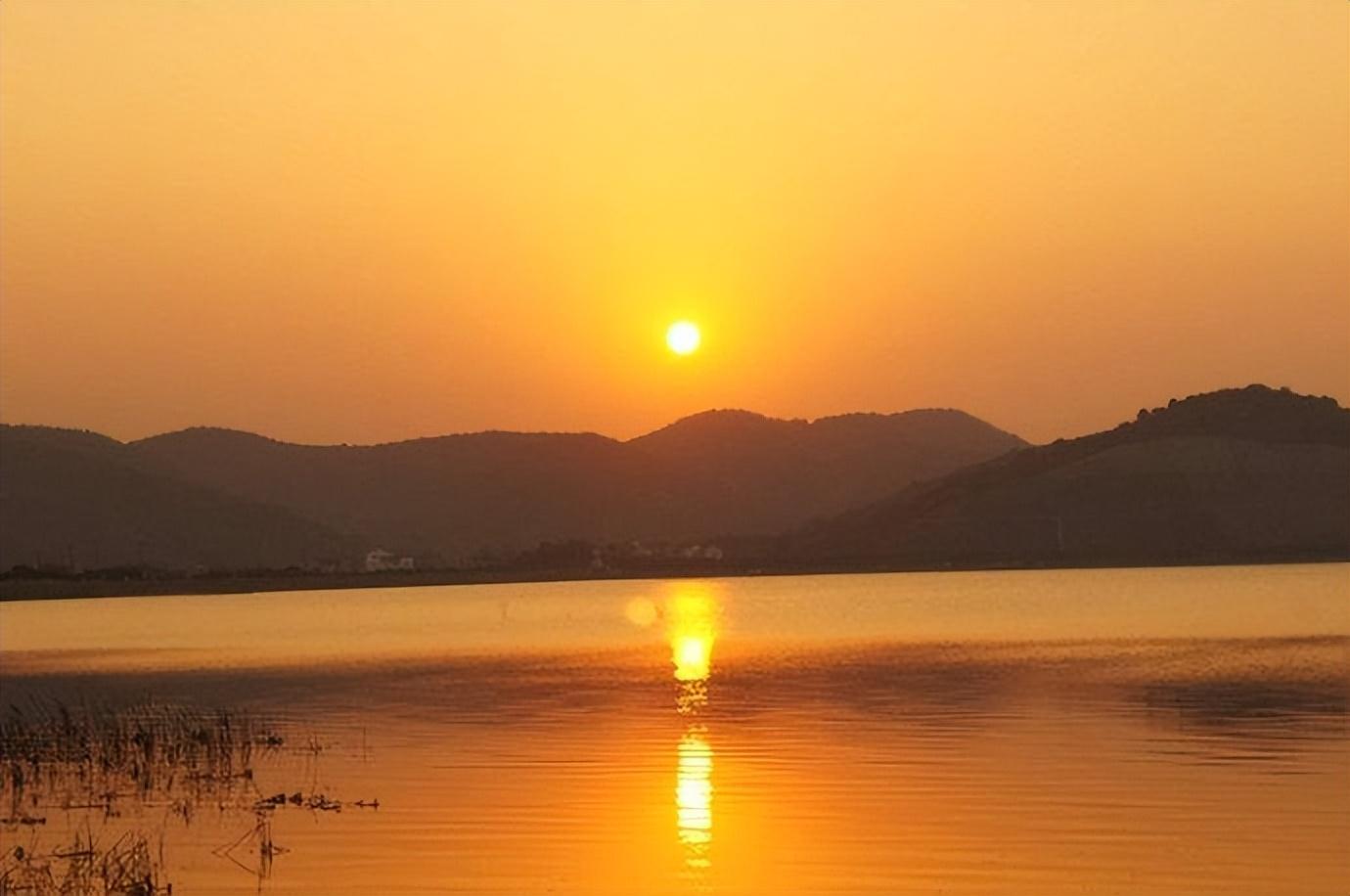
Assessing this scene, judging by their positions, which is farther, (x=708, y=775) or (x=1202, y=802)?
(x=708, y=775)

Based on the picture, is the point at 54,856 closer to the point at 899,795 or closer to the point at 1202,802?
the point at 899,795

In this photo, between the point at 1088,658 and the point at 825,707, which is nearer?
the point at 825,707

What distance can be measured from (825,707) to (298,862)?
28575mm

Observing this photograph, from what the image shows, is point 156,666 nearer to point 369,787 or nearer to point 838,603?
point 369,787

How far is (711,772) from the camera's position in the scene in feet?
140

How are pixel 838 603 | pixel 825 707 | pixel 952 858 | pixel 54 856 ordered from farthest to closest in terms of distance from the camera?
pixel 838 603 < pixel 825 707 < pixel 54 856 < pixel 952 858

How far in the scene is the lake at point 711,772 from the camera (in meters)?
30.8

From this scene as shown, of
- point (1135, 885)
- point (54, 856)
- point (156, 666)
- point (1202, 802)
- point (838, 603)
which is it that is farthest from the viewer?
point (838, 603)

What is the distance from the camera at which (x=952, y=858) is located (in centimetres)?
3088

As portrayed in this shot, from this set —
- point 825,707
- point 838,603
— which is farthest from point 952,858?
point 838,603

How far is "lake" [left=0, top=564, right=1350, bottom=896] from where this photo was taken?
30.8m

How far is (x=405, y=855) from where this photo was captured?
3250 centimetres

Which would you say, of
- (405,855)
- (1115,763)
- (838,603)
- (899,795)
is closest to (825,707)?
(1115,763)

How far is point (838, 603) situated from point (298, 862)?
141513 millimetres
